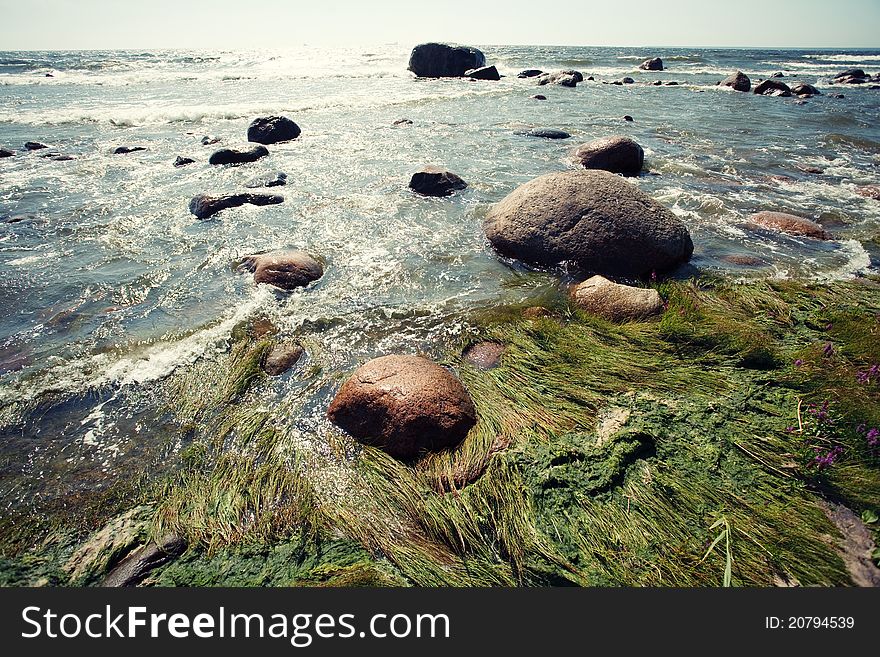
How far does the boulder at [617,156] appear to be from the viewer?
32.3 ft

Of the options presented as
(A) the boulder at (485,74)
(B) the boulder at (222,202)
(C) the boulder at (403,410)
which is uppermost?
(A) the boulder at (485,74)

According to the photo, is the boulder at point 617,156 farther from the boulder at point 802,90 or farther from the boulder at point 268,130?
the boulder at point 802,90

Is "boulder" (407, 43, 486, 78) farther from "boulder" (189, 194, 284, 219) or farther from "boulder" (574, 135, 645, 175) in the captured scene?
"boulder" (189, 194, 284, 219)

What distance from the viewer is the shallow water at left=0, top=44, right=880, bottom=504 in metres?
4.28

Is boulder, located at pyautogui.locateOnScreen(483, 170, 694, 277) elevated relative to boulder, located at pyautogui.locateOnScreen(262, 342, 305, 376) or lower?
elevated

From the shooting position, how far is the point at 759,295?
514cm

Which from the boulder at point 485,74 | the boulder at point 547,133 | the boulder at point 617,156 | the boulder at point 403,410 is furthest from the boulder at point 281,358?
the boulder at point 485,74

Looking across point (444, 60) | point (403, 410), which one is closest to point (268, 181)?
point (403, 410)

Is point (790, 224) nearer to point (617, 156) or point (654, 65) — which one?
point (617, 156)

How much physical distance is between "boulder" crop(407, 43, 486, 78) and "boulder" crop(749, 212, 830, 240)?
3161 cm

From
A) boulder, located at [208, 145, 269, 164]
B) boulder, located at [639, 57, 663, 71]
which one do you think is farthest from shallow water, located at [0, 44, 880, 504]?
boulder, located at [639, 57, 663, 71]

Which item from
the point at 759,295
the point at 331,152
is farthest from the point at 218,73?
the point at 759,295

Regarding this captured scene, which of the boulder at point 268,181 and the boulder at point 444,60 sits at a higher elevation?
the boulder at point 444,60

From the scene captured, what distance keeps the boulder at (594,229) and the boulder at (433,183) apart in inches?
101
